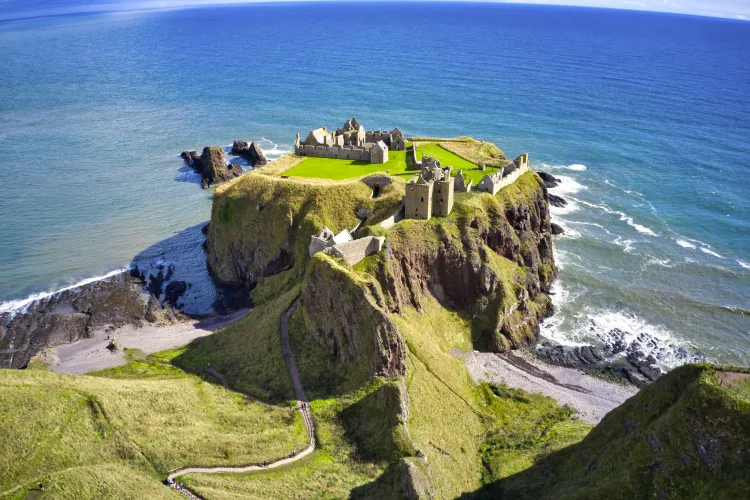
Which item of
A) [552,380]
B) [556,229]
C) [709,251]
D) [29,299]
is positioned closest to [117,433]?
[29,299]

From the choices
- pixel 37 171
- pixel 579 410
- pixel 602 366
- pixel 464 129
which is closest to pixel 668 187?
pixel 464 129

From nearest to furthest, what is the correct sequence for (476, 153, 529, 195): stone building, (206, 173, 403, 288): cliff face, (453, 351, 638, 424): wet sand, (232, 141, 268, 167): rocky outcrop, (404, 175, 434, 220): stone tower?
(453, 351, 638, 424): wet sand
(404, 175, 434, 220): stone tower
(206, 173, 403, 288): cliff face
(476, 153, 529, 195): stone building
(232, 141, 268, 167): rocky outcrop

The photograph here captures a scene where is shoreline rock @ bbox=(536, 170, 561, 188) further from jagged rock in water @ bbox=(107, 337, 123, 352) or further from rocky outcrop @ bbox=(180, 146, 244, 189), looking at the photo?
jagged rock in water @ bbox=(107, 337, 123, 352)

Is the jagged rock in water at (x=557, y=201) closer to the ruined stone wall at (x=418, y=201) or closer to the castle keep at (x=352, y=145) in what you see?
the castle keep at (x=352, y=145)

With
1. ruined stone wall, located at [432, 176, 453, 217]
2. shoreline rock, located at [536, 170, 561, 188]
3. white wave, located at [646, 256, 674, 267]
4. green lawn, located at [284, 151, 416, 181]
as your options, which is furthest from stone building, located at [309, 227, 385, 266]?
shoreline rock, located at [536, 170, 561, 188]

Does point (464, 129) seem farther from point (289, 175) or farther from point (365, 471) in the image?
point (365, 471)

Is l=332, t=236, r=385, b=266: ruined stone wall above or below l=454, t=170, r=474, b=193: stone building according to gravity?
below

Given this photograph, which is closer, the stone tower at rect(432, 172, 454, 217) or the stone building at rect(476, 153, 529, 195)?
the stone tower at rect(432, 172, 454, 217)
